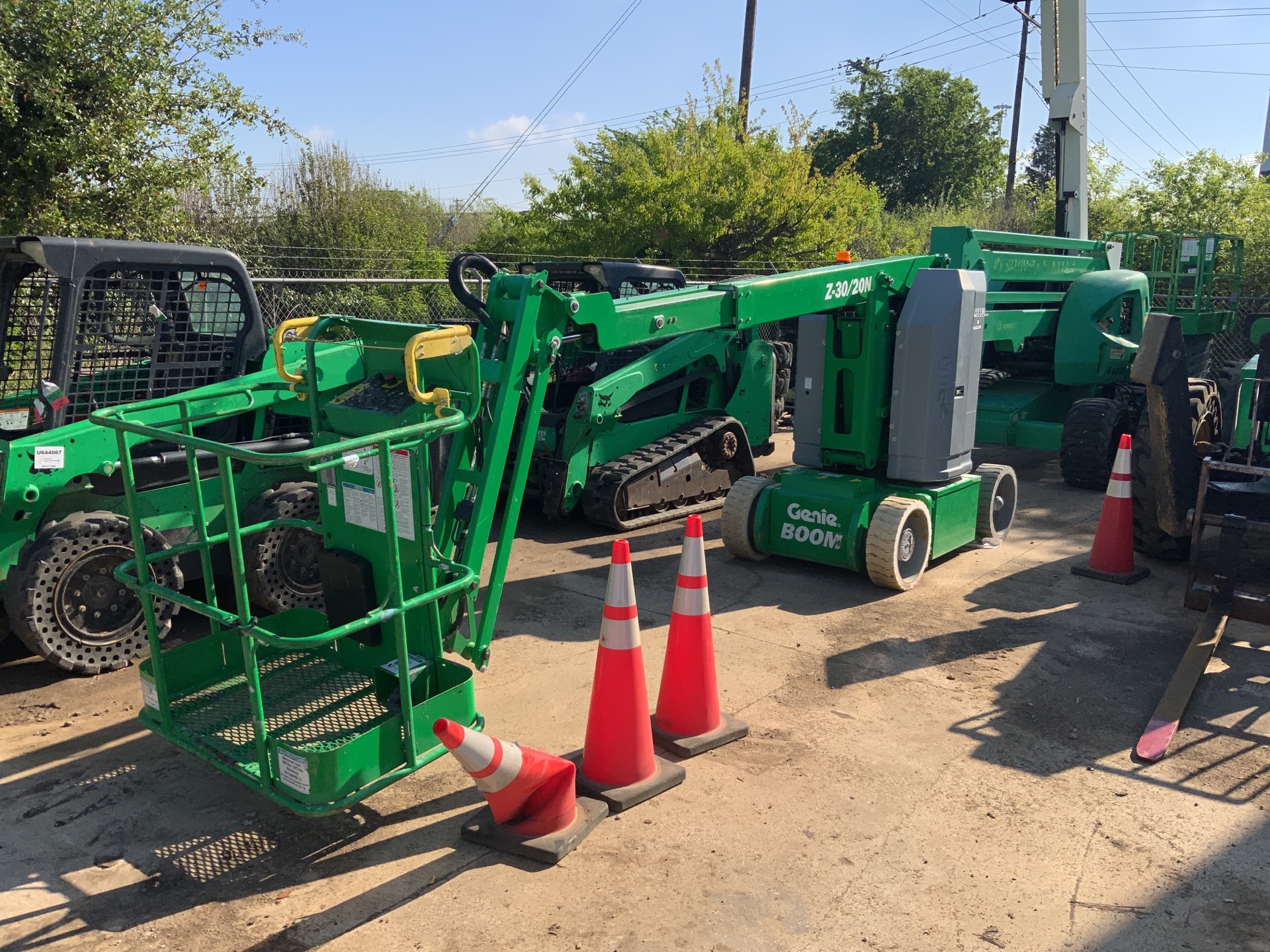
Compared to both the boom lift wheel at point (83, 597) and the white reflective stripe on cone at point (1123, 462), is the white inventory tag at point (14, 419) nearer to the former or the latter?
the boom lift wheel at point (83, 597)

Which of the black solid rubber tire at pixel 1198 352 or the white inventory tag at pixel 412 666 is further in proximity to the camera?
the black solid rubber tire at pixel 1198 352

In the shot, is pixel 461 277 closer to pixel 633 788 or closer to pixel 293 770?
pixel 293 770

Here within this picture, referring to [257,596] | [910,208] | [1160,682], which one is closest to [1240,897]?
[1160,682]

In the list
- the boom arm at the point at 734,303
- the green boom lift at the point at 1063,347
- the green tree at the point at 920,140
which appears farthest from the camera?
the green tree at the point at 920,140

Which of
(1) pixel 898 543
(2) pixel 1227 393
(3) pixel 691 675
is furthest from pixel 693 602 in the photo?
(2) pixel 1227 393

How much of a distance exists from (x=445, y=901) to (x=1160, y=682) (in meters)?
3.80

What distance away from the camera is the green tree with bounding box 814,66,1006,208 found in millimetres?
40594

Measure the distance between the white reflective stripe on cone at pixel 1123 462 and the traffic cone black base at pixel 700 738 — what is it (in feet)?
12.1

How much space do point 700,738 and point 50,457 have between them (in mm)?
3549

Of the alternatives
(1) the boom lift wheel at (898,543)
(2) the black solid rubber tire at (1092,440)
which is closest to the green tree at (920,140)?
(2) the black solid rubber tire at (1092,440)

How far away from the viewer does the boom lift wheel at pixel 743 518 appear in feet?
22.6

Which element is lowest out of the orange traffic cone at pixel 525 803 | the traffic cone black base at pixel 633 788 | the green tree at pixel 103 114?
the traffic cone black base at pixel 633 788

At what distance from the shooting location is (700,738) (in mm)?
4320

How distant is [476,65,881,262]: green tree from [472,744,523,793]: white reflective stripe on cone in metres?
13.2
